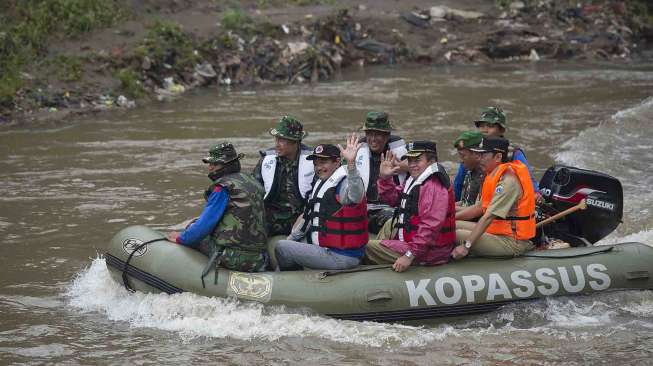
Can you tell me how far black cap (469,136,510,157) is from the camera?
21.9ft

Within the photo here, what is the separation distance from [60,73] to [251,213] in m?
10.6

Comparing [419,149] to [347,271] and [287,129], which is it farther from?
[287,129]

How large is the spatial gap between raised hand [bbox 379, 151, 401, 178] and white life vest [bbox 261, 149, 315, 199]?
567mm

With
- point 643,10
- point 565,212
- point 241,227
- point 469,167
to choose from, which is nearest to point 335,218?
point 241,227

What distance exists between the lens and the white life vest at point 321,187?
6.50 metres

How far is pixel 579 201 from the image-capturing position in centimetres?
737

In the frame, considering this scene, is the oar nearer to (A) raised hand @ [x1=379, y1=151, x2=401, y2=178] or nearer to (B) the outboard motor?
(B) the outboard motor

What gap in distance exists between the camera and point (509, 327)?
22.0ft

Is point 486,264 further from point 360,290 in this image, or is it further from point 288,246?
point 288,246

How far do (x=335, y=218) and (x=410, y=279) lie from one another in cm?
71

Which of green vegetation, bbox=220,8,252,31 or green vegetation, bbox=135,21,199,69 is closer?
green vegetation, bbox=135,21,199,69

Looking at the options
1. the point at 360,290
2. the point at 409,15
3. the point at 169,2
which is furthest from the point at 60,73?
the point at 360,290

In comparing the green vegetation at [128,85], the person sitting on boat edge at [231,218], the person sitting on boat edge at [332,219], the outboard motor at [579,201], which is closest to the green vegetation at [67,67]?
the green vegetation at [128,85]

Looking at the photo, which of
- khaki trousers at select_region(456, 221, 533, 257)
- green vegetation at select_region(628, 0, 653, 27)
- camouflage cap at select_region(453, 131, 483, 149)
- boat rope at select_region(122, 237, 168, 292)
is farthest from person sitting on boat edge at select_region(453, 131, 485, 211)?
green vegetation at select_region(628, 0, 653, 27)
